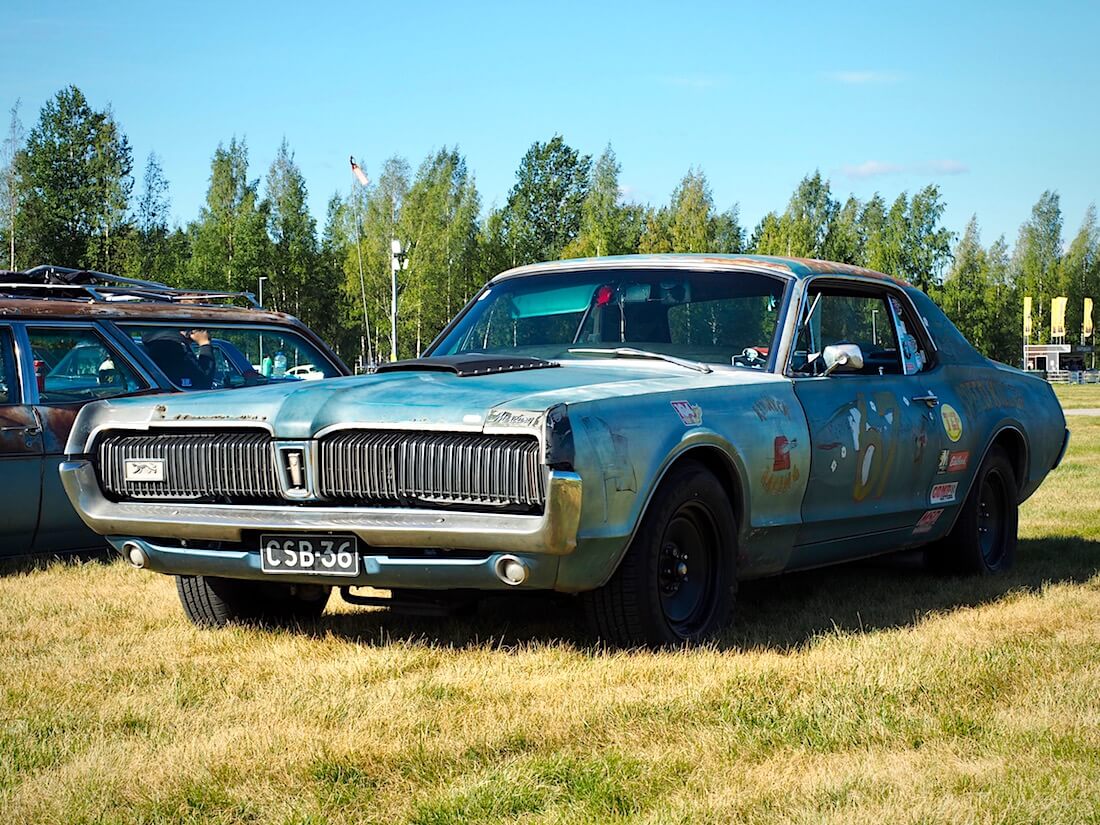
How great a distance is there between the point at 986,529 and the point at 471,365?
3.71 m

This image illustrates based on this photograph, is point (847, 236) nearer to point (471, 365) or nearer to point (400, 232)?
point (400, 232)

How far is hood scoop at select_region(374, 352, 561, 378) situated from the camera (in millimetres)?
5738

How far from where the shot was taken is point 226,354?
9.15m

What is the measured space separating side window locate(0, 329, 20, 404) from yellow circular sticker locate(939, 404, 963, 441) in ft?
16.4

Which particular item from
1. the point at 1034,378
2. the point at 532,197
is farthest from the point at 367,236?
the point at 1034,378

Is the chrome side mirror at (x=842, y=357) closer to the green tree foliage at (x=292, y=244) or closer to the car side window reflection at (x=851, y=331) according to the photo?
the car side window reflection at (x=851, y=331)

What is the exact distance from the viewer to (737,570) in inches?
231

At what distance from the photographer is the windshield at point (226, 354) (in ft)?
29.0

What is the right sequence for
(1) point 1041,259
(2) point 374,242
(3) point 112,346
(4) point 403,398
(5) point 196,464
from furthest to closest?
(1) point 1041,259
(2) point 374,242
(3) point 112,346
(5) point 196,464
(4) point 403,398

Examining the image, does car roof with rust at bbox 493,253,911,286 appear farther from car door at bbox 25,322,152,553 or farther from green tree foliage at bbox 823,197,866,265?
green tree foliage at bbox 823,197,866,265

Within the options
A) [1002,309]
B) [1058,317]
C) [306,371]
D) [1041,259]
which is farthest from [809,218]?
[306,371]

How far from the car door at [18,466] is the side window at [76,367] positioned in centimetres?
16

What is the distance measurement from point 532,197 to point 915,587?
Answer: 75.6 m

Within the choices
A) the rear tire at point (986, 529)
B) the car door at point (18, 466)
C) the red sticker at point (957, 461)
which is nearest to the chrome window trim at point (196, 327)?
the car door at point (18, 466)
